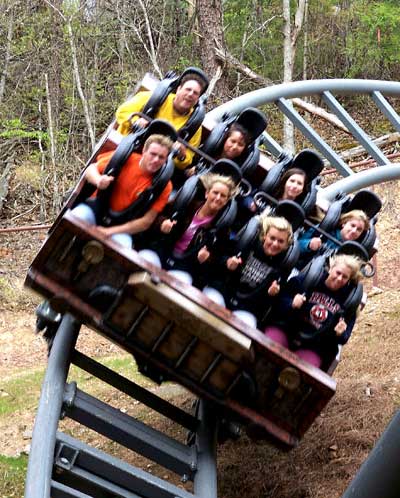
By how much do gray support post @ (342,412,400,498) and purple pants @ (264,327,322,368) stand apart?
8.43 ft

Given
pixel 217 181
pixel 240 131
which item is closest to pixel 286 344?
pixel 217 181

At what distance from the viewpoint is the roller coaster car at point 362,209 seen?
3.77 metres

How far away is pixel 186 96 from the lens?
3.84m

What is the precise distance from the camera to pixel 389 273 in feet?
28.2

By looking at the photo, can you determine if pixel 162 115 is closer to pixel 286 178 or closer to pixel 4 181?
pixel 286 178

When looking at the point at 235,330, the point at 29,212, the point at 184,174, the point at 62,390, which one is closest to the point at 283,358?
the point at 235,330

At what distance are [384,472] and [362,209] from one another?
11.2 feet

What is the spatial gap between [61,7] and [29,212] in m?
3.40

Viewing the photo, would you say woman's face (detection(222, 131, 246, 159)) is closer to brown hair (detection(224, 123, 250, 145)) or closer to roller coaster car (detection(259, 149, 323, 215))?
brown hair (detection(224, 123, 250, 145))

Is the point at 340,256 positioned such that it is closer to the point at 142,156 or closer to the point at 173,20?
the point at 142,156

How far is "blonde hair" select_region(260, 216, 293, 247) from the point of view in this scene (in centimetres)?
322

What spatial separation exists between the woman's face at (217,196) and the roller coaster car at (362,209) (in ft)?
2.60

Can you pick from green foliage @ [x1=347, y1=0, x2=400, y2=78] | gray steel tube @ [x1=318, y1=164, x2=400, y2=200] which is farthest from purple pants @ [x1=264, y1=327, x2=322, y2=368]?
green foliage @ [x1=347, y1=0, x2=400, y2=78]

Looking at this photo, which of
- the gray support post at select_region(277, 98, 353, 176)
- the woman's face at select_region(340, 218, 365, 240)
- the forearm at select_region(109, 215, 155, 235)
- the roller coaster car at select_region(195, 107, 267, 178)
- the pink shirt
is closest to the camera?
the forearm at select_region(109, 215, 155, 235)
